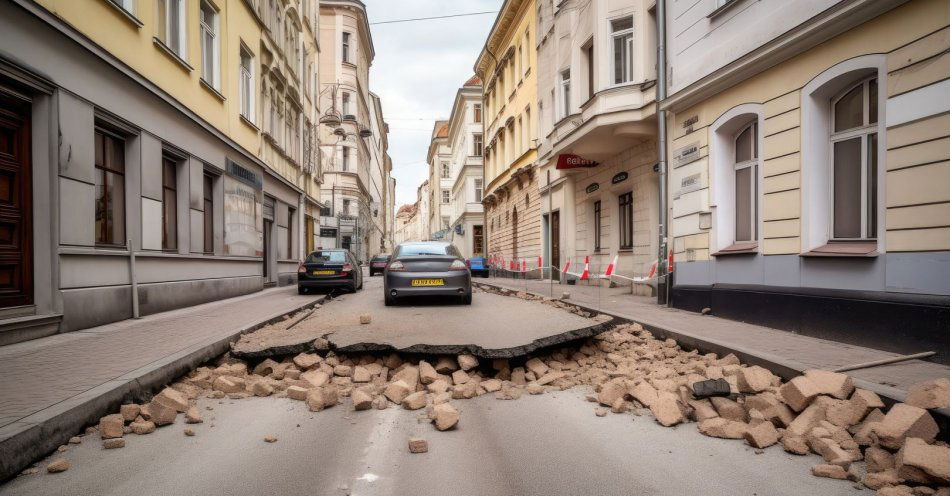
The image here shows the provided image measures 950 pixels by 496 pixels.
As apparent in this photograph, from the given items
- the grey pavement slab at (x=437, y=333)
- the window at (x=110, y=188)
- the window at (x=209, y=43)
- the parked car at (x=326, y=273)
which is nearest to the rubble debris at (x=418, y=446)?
the grey pavement slab at (x=437, y=333)

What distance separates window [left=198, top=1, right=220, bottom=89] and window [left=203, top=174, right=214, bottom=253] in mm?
→ 2317

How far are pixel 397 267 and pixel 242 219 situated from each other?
6421 mm

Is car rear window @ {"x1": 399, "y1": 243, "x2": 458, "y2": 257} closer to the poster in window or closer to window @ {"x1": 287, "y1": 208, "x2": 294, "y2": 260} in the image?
the poster in window

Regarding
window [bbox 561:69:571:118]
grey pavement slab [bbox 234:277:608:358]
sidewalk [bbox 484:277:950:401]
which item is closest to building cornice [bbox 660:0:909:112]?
sidewalk [bbox 484:277:950:401]

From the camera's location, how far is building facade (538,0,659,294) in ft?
44.2

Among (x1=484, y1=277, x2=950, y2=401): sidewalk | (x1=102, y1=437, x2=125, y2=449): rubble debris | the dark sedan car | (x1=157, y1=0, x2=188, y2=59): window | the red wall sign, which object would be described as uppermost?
(x1=157, y1=0, x2=188, y2=59): window

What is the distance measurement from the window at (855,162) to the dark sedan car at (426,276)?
6.58 m

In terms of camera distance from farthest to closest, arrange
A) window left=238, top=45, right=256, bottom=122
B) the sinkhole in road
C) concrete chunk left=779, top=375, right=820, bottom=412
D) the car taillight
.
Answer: window left=238, top=45, right=256, bottom=122
the car taillight
concrete chunk left=779, top=375, right=820, bottom=412
the sinkhole in road

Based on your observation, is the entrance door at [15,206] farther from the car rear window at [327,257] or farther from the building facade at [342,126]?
the building facade at [342,126]

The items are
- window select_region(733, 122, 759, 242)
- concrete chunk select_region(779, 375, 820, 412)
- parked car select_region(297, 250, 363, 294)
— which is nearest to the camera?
concrete chunk select_region(779, 375, 820, 412)

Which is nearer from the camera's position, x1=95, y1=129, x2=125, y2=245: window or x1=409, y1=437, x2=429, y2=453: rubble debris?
x1=409, y1=437, x2=429, y2=453: rubble debris

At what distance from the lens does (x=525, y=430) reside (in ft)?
13.3

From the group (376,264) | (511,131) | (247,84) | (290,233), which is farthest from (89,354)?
(376,264)

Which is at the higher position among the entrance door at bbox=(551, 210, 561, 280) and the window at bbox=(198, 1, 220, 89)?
the window at bbox=(198, 1, 220, 89)
